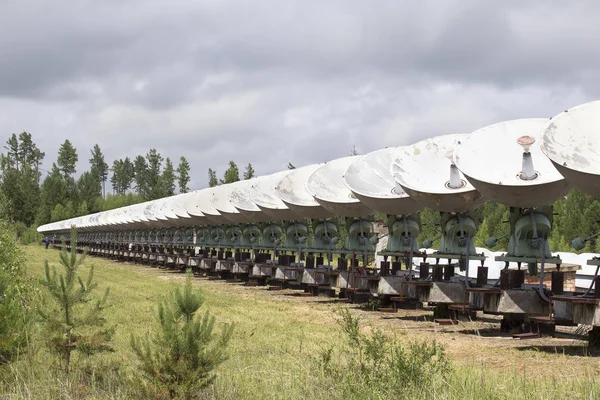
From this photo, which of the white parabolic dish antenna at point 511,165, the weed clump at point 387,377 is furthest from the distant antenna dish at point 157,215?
the weed clump at point 387,377

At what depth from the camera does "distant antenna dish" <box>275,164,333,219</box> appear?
2545 centimetres

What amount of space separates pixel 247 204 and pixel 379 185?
12.7 metres

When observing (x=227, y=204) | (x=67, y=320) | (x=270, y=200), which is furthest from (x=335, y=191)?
(x=67, y=320)

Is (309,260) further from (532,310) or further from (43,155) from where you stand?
(43,155)

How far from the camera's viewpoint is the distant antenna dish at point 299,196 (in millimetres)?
25453

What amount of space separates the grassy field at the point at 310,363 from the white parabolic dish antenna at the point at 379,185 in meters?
2.72

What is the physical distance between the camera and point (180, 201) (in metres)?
45.3

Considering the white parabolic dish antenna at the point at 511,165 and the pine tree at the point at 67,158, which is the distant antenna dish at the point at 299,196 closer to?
the white parabolic dish antenna at the point at 511,165

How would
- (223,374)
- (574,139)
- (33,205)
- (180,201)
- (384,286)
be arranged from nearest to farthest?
(223,374) → (574,139) → (384,286) → (180,201) → (33,205)

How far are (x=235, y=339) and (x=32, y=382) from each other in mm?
4861

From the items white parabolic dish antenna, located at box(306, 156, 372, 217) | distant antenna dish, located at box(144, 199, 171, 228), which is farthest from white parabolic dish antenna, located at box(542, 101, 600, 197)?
distant antenna dish, located at box(144, 199, 171, 228)

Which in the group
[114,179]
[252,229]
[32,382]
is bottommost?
[32,382]

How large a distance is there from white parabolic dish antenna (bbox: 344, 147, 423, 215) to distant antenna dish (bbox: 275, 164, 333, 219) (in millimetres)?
3468

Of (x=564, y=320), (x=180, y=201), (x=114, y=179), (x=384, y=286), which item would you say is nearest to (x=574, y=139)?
(x=564, y=320)
